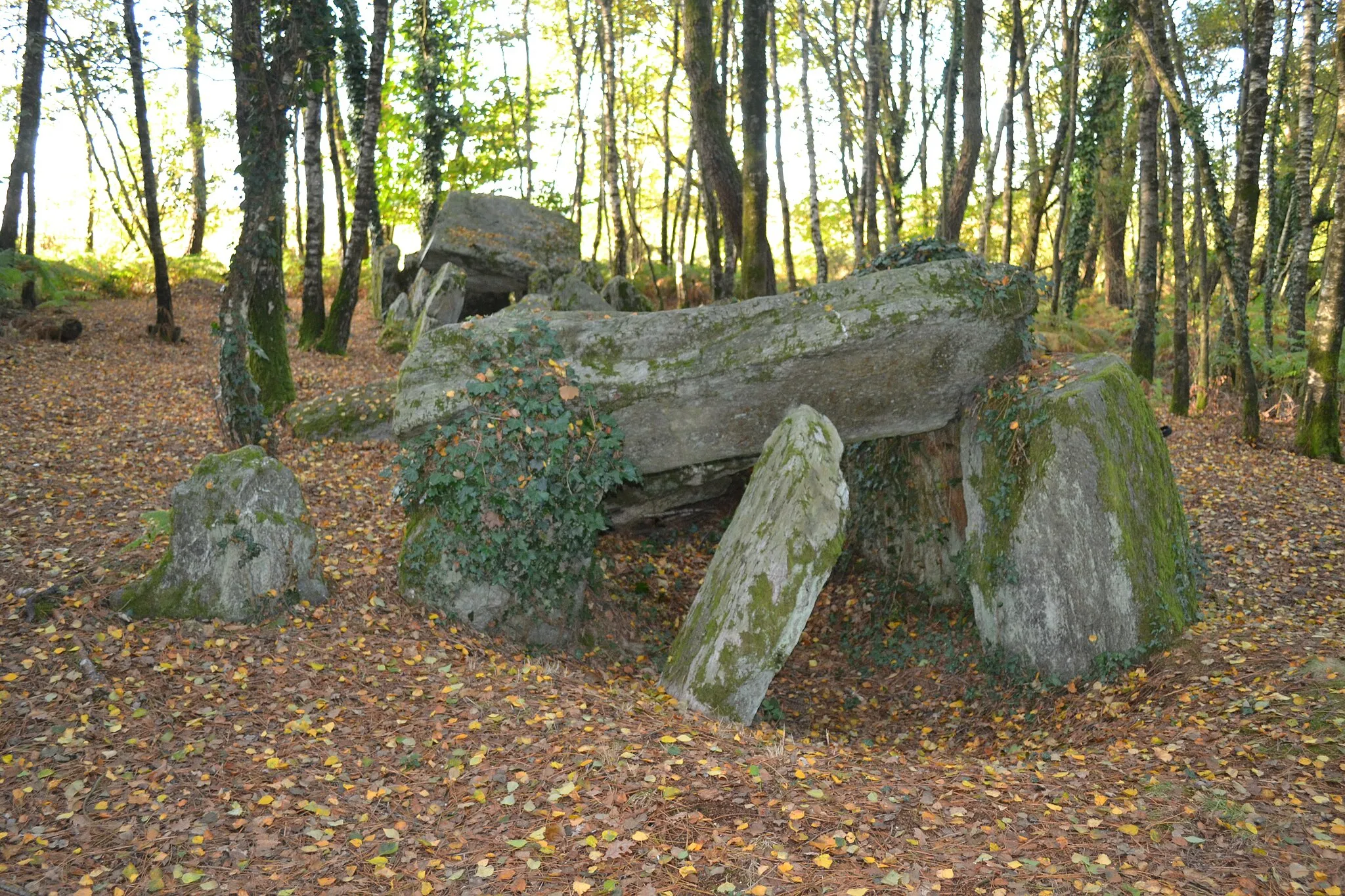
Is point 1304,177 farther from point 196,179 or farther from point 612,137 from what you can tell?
point 196,179

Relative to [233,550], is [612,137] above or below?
above

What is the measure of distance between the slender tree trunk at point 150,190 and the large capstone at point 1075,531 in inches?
461

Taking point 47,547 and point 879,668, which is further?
point 879,668

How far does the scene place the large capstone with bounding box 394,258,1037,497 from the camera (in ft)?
23.5

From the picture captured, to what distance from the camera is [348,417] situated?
10.0 metres

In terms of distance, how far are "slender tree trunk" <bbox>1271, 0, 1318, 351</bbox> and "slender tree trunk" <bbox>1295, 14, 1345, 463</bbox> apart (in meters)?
2.66

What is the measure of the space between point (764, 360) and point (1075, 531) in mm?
2691

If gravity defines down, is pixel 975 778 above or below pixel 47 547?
below

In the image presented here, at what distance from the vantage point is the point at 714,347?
7.22 meters

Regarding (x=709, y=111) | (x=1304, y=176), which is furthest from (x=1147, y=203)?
(x=709, y=111)

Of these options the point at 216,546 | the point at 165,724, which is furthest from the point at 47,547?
the point at 165,724

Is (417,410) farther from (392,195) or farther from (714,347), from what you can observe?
(392,195)

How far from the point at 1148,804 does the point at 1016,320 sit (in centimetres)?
401

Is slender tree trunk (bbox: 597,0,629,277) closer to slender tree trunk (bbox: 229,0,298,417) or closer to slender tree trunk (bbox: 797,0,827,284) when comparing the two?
slender tree trunk (bbox: 797,0,827,284)
